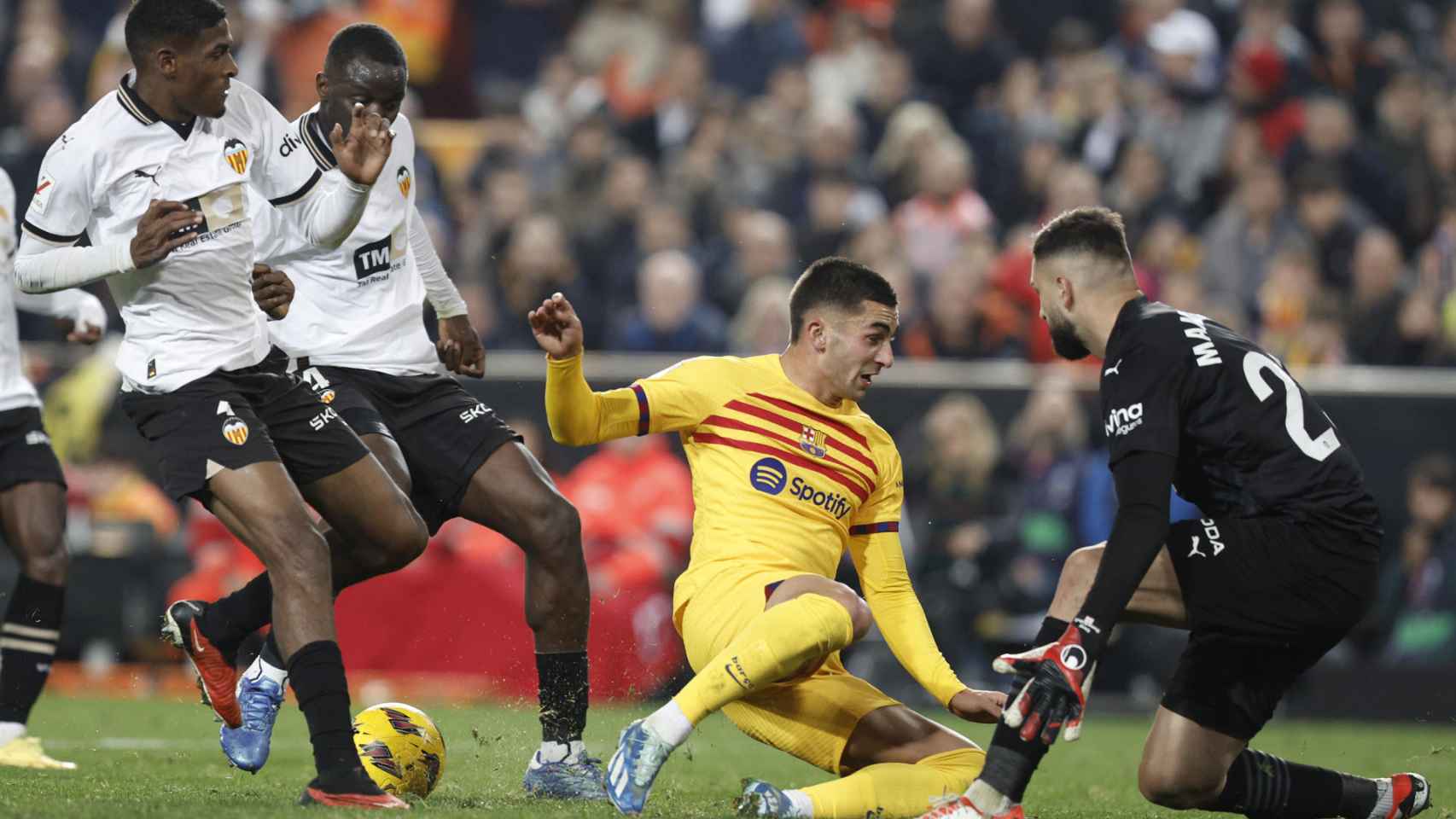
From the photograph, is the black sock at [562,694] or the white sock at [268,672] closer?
the white sock at [268,672]

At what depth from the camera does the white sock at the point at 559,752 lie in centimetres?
626

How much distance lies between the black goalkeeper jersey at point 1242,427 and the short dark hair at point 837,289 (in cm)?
97

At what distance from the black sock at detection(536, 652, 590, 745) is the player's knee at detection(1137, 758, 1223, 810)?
1.92 m

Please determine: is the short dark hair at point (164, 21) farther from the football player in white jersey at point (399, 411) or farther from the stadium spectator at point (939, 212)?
the stadium spectator at point (939, 212)

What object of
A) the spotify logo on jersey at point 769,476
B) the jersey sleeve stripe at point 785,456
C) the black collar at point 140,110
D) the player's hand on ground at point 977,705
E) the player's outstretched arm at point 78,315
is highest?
the black collar at point 140,110

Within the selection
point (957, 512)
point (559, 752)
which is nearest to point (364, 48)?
point (559, 752)

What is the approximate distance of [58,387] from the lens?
11562 mm

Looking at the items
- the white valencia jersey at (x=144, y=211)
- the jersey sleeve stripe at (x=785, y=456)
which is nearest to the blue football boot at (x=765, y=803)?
the jersey sleeve stripe at (x=785, y=456)

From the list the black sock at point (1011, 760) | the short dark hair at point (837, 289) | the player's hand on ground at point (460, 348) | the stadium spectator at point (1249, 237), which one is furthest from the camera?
the stadium spectator at point (1249, 237)

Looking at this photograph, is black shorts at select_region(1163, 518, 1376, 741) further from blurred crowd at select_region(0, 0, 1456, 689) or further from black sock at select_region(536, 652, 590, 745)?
blurred crowd at select_region(0, 0, 1456, 689)

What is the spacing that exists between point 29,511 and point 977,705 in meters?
3.86

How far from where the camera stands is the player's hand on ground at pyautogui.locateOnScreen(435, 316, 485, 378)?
6.88m

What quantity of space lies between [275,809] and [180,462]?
1.06 metres

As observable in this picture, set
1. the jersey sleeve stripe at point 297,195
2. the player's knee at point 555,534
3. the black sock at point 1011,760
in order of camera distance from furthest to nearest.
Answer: the player's knee at point 555,534 < the jersey sleeve stripe at point 297,195 < the black sock at point 1011,760
